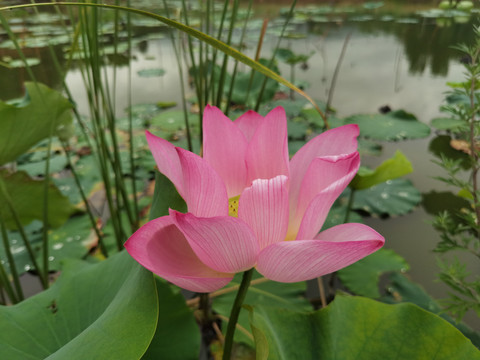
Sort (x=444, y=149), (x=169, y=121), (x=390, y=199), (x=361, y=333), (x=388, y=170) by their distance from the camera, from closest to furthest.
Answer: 1. (x=361, y=333)
2. (x=388, y=170)
3. (x=390, y=199)
4. (x=444, y=149)
5. (x=169, y=121)

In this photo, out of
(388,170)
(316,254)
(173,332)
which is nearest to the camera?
(316,254)

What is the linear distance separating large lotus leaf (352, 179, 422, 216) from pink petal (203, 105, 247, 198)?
0.73m

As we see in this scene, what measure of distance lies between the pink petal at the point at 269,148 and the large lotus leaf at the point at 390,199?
2.38 feet

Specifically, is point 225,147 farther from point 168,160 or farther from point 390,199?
point 390,199

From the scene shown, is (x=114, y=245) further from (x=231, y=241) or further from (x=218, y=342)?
(x=231, y=241)

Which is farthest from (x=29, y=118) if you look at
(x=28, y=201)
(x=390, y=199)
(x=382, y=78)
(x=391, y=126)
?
(x=382, y=78)

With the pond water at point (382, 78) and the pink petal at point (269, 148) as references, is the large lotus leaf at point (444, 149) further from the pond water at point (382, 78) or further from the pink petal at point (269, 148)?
the pink petal at point (269, 148)

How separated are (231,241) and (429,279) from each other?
2.20ft

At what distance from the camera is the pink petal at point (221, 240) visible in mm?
224

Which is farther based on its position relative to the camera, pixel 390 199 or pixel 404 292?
pixel 390 199

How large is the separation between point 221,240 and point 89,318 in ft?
0.75

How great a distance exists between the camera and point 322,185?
29 cm

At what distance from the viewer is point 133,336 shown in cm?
26

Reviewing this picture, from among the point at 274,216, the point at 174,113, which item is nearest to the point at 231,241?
the point at 274,216
